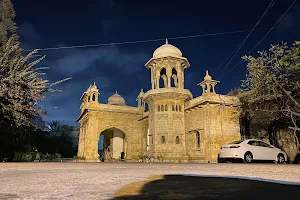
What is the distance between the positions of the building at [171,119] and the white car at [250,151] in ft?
19.9

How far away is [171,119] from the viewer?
23578 mm

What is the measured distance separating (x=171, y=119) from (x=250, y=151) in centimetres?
985

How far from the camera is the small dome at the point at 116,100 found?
3762 cm

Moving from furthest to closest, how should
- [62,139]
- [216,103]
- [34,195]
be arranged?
[62,139], [216,103], [34,195]

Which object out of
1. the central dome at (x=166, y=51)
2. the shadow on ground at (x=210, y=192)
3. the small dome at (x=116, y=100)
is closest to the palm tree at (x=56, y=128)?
the small dome at (x=116, y=100)

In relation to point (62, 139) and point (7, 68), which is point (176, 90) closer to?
point (7, 68)

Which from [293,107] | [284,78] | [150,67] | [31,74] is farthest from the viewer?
[150,67]

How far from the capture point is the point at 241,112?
22.7 m

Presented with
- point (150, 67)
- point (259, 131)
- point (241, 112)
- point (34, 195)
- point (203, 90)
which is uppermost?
point (150, 67)

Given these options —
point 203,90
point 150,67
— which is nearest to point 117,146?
point 150,67

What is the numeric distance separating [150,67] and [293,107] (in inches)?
575

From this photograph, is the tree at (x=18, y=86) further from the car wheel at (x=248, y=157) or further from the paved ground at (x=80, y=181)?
the car wheel at (x=248, y=157)

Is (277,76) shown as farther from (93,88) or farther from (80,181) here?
(93,88)

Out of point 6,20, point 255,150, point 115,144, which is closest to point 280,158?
point 255,150
